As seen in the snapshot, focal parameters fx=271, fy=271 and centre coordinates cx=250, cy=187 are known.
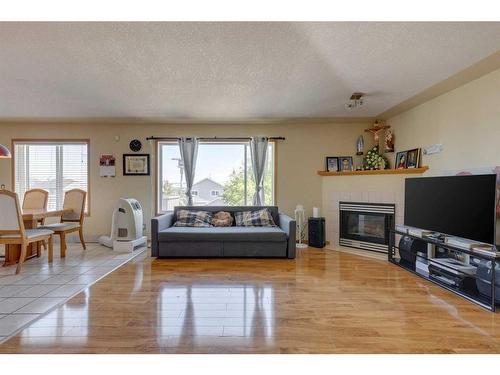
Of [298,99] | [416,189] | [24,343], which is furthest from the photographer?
[298,99]

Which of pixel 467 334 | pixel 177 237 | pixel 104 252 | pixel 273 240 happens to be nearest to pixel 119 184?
pixel 104 252

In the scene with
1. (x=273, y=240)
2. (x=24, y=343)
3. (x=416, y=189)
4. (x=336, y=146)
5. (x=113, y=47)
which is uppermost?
(x=113, y=47)

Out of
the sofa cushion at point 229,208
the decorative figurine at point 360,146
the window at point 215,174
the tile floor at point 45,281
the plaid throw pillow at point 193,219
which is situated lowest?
the tile floor at point 45,281

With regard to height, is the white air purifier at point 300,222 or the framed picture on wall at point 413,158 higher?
the framed picture on wall at point 413,158

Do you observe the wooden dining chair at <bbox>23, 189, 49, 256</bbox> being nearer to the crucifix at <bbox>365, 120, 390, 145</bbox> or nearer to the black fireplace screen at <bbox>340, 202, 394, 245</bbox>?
the black fireplace screen at <bbox>340, 202, 394, 245</bbox>

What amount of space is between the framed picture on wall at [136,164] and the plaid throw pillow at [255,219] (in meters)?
2.00

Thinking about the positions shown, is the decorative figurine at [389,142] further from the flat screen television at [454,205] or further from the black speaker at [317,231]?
the black speaker at [317,231]

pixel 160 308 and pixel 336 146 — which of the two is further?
pixel 336 146

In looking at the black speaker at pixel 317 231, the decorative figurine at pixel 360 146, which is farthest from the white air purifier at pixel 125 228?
the decorative figurine at pixel 360 146

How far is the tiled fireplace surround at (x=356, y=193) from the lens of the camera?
4.02m

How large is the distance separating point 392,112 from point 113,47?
4163mm

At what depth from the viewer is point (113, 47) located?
2387mm

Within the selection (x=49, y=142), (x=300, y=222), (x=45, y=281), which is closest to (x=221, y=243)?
(x=300, y=222)

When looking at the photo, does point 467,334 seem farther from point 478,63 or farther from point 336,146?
point 336,146
